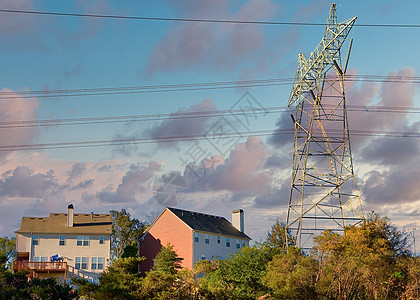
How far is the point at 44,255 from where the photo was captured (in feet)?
175

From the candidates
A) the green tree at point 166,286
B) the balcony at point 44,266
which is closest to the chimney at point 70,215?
the balcony at point 44,266

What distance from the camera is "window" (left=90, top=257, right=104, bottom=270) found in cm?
5453

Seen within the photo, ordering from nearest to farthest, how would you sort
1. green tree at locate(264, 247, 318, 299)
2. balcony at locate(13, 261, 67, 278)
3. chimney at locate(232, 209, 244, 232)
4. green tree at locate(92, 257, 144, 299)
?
green tree at locate(264, 247, 318, 299), green tree at locate(92, 257, 144, 299), balcony at locate(13, 261, 67, 278), chimney at locate(232, 209, 244, 232)

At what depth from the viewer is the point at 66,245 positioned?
54344mm

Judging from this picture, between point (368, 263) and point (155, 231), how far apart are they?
31572 mm

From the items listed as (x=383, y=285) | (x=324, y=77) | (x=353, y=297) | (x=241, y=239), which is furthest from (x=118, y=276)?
(x=241, y=239)

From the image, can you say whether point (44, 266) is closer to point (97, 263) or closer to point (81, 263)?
point (81, 263)

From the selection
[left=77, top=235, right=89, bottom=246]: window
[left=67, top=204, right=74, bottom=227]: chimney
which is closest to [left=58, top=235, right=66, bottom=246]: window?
[left=77, top=235, right=89, bottom=246]: window

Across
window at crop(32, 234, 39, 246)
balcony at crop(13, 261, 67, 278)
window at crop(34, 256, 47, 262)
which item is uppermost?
window at crop(32, 234, 39, 246)

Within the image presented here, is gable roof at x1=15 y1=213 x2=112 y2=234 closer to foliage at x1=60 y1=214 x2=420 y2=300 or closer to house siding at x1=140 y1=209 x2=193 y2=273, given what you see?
house siding at x1=140 y1=209 x2=193 y2=273

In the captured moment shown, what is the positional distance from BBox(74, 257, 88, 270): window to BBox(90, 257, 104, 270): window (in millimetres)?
727

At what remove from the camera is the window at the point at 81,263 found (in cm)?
5412

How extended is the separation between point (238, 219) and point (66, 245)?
21.8 m

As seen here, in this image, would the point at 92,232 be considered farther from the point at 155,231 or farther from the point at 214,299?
the point at 214,299
